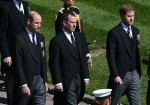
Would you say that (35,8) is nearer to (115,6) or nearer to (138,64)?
(115,6)

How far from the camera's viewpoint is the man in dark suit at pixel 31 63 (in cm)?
1016

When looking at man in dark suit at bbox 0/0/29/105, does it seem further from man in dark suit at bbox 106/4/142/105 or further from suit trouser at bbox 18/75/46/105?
man in dark suit at bbox 106/4/142/105

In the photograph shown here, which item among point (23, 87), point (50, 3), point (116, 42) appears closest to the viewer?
point (23, 87)

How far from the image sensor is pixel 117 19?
18.3m

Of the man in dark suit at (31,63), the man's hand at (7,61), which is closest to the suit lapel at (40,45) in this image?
the man in dark suit at (31,63)

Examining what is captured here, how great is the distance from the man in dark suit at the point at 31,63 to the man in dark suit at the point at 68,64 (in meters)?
0.18

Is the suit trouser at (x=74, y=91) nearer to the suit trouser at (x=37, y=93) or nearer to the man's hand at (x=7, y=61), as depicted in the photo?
the suit trouser at (x=37, y=93)

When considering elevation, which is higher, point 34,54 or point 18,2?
point 18,2

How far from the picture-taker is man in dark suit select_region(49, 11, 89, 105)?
405 inches

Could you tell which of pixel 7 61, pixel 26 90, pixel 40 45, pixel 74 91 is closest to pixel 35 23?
pixel 40 45

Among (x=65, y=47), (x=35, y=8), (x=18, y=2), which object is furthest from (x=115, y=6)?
(x=65, y=47)

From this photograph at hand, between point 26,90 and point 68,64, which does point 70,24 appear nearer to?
point 68,64

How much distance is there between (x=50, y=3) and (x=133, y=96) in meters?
9.01

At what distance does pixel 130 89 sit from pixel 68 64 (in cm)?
130
